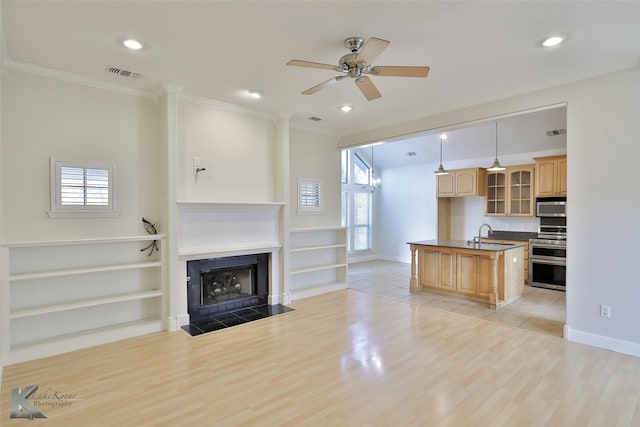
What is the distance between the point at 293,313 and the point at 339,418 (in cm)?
240

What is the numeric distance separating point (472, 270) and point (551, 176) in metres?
2.71

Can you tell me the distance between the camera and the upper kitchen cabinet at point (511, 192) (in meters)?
6.75

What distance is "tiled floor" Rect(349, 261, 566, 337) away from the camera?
4.24m

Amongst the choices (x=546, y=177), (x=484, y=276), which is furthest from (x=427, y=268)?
(x=546, y=177)

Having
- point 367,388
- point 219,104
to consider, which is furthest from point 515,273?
point 219,104

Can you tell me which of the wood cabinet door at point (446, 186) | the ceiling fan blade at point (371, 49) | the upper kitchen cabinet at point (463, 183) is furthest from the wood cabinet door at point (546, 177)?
the ceiling fan blade at point (371, 49)

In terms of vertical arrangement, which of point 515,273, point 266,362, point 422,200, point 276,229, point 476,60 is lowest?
point 266,362

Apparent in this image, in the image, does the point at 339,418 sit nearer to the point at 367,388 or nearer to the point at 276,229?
the point at 367,388

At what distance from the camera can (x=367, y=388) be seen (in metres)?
2.66

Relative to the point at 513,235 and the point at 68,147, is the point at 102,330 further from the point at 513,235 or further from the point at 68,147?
the point at 513,235

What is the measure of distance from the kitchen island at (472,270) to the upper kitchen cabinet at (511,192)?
5.91ft

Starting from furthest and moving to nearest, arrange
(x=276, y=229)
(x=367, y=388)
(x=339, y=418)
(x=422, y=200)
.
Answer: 1. (x=422, y=200)
2. (x=276, y=229)
3. (x=367, y=388)
4. (x=339, y=418)

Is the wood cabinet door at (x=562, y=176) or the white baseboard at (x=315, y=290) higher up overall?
the wood cabinet door at (x=562, y=176)

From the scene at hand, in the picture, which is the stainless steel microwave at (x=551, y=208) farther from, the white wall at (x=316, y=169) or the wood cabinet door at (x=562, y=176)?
the white wall at (x=316, y=169)
